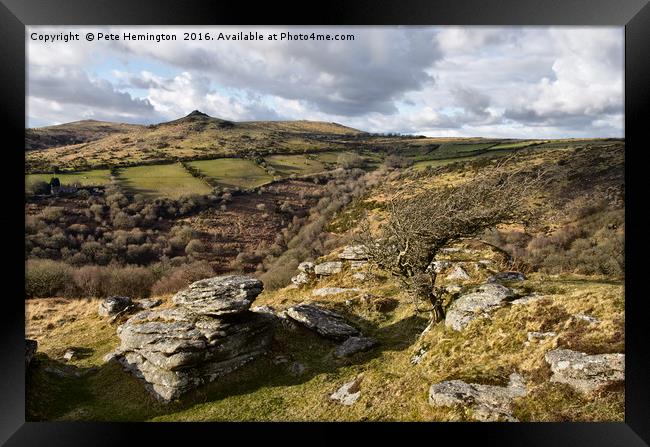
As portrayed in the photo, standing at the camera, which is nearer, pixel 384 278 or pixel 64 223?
pixel 384 278

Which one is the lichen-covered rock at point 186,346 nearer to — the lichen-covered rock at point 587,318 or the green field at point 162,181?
the lichen-covered rock at point 587,318

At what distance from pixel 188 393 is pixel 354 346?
563 cm

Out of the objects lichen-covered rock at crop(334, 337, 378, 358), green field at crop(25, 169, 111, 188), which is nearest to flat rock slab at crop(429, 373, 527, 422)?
lichen-covered rock at crop(334, 337, 378, 358)

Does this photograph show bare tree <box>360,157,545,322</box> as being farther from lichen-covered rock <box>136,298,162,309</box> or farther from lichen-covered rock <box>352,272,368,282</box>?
lichen-covered rock <box>136,298,162,309</box>

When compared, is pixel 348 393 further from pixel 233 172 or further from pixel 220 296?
pixel 233 172

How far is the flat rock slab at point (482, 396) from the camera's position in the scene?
7.60 meters

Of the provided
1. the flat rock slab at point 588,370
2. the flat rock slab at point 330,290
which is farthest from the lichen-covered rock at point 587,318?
the flat rock slab at point 330,290

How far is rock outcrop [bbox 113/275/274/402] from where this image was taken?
36.9 feet

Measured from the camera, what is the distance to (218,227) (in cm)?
4988

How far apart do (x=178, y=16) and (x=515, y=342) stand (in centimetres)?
1114

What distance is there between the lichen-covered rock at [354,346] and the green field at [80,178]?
50998mm

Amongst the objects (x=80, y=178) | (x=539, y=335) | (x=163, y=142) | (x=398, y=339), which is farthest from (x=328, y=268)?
(x=163, y=142)
